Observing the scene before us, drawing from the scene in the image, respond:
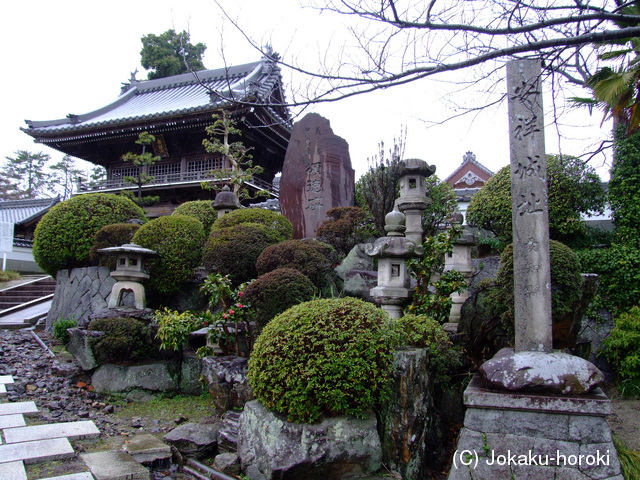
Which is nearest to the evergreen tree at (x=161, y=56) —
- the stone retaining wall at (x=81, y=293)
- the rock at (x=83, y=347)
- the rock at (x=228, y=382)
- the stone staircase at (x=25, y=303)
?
the stone staircase at (x=25, y=303)

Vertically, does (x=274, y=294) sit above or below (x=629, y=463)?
above

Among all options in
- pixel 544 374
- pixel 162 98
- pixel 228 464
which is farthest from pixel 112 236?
pixel 162 98

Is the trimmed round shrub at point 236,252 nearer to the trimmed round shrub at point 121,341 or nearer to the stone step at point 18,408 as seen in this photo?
the trimmed round shrub at point 121,341

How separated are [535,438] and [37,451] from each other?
4.07 metres

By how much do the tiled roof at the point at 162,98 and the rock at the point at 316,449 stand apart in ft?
39.9

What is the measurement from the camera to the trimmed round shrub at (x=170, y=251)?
7453 millimetres

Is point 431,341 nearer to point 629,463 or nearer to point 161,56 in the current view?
point 629,463

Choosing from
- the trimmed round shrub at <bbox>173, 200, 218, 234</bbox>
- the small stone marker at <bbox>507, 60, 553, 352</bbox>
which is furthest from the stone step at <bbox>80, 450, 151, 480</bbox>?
the trimmed round shrub at <bbox>173, 200, 218, 234</bbox>

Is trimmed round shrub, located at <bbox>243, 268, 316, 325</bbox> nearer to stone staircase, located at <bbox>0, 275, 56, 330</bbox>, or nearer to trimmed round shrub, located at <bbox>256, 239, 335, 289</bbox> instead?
trimmed round shrub, located at <bbox>256, 239, 335, 289</bbox>

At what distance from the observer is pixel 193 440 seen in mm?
4211

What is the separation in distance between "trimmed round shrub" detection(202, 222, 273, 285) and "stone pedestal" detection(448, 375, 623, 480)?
4085 mm

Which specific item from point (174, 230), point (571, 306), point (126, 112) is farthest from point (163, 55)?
point (571, 306)

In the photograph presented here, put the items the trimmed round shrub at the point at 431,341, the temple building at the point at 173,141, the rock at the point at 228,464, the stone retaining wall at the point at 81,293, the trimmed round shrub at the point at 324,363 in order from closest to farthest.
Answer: the trimmed round shrub at the point at 324,363, the rock at the point at 228,464, the trimmed round shrub at the point at 431,341, the stone retaining wall at the point at 81,293, the temple building at the point at 173,141

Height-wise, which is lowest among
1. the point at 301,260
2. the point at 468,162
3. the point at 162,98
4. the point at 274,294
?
the point at 274,294
